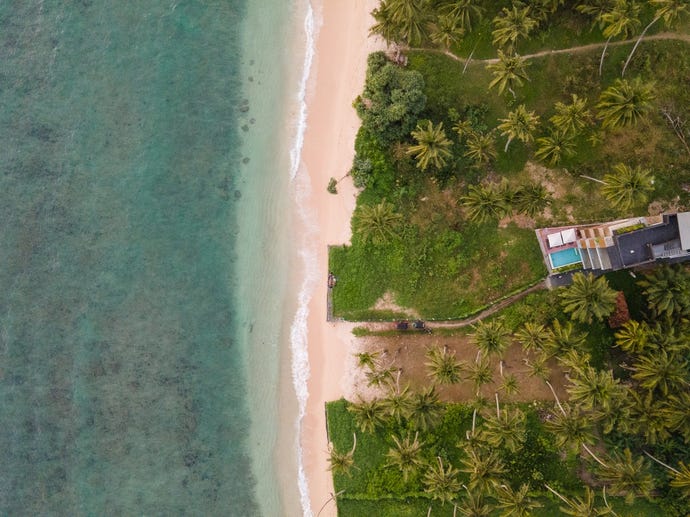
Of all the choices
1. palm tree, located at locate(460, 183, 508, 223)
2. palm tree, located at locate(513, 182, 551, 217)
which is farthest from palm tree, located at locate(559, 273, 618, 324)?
palm tree, located at locate(460, 183, 508, 223)

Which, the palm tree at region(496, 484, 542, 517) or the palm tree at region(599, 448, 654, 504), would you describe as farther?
the palm tree at region(496, 484, 542, 517)

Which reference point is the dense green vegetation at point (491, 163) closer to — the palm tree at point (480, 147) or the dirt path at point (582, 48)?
the dirt path at point (582, 48)

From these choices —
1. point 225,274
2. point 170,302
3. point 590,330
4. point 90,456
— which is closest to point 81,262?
point 170,302

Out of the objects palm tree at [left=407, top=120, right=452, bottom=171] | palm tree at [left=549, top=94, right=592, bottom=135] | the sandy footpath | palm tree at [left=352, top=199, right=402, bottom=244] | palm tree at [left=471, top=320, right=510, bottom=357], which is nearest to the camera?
palm tree at [left=407, top=120, right=452, bottom=171]

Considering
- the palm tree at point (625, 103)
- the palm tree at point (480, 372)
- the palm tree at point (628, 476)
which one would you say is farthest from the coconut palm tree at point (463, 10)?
the palm tree at point (628, 476)

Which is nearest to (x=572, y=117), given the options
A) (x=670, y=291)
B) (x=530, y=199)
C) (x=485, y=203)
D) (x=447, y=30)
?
(x=530, y=199)

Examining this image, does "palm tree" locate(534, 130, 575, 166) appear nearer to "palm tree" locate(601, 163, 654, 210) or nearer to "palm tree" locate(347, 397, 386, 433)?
"palm tree" locate(601, 163, 654, 210)

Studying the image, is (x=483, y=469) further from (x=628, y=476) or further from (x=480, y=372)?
(x=628, y=476)

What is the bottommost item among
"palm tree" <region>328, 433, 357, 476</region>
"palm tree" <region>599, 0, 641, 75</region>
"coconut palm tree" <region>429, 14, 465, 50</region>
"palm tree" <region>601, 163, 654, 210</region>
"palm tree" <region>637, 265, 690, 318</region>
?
"palm tree" <region>328, 433, 357, 476</region>
